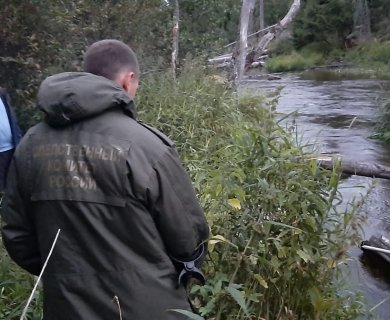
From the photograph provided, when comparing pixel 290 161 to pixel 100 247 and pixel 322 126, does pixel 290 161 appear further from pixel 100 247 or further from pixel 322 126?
pixel 322 126

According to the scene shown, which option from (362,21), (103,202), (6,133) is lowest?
(362,21)

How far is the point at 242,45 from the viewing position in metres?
9.56

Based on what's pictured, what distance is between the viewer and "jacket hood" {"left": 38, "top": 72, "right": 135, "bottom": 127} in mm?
1979

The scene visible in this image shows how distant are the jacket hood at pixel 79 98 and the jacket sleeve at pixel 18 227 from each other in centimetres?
29

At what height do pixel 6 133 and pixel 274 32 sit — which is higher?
pixel 6 133

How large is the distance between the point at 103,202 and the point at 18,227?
42 centimetres

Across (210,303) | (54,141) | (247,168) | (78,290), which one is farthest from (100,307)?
(247,168)

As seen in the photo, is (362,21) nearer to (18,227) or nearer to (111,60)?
(111,60)

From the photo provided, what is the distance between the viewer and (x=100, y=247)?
78.4 inches

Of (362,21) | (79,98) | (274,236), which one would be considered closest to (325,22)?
(362,21)

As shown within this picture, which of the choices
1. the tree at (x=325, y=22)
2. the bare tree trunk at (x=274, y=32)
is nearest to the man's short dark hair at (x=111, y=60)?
the bare tree trunk at (x=274, y=32)

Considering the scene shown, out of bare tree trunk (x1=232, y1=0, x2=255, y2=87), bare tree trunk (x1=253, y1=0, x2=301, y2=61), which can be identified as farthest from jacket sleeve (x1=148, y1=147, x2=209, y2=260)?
bare tree trunk (x1=253, y1=0, x2=301, y2=61)

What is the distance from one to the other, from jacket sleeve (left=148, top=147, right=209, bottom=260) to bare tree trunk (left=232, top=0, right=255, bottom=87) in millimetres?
7295

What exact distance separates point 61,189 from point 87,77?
0.39 metres
